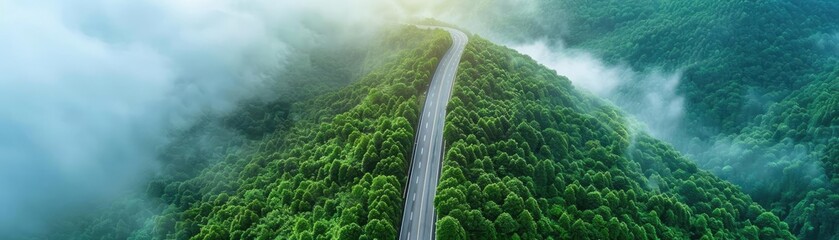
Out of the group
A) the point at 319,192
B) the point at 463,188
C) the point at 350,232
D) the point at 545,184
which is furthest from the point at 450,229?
the point at 545,184

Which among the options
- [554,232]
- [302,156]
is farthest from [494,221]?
[302,156]

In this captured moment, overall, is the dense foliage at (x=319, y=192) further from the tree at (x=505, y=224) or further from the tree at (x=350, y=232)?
the tree at (x=505, y=224)

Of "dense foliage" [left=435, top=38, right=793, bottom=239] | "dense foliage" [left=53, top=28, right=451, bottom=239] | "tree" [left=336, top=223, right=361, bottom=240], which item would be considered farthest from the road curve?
"tree" [left=336, top=223, right=361, bottom=240]

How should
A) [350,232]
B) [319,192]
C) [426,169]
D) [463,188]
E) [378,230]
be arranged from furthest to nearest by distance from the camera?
[426,169], [319,192], [463,188], [378,230], [350,232]

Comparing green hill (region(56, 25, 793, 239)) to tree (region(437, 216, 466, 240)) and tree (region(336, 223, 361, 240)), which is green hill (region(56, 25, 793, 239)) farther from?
tree (region(336, 223, 361, 240))

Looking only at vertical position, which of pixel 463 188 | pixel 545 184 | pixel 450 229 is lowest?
pixel 450 229

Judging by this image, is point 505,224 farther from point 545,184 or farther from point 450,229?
point 545,184

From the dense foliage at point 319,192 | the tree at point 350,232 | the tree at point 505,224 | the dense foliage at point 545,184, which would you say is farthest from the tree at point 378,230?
the tree at point 505,224
